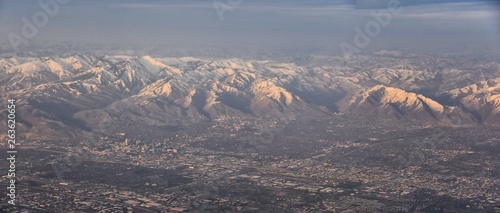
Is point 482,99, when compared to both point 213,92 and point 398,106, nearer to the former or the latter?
point 398,106

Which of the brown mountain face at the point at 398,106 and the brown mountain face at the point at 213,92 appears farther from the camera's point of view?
the brown mountain face at the point at 398,106

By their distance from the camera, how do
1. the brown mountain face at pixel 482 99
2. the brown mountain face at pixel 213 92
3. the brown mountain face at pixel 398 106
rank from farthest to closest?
the brown mountain face at pixel 398 106 < the brown mountain face at pixel 213 92 < the brown mountain face at pixel 482 99

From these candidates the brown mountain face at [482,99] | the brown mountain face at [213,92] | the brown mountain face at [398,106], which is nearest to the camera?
the brown mountain face at [482,99]

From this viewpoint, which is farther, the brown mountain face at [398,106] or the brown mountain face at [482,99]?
the brown mountain face at [398,106]

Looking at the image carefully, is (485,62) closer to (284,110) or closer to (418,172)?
(284,110)

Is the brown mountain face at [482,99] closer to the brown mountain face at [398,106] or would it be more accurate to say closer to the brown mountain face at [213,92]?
the brown mountain face at [213,92]

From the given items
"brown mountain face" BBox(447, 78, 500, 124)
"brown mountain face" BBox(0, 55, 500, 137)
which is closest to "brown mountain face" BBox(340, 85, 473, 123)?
"brown mountain face" BBox(0, 55, 500, 137)

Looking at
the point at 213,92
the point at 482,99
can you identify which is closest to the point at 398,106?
the point at 482,99

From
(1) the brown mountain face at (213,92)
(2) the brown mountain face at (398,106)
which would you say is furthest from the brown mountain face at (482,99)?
(2) the brown mountain face at (398,106)
